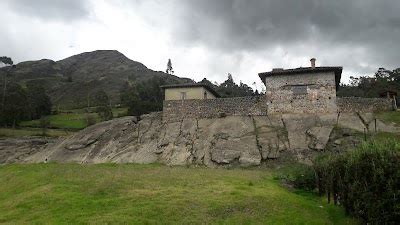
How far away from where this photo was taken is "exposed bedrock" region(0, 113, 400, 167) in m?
43.8

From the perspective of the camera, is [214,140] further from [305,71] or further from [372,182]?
[372,182]

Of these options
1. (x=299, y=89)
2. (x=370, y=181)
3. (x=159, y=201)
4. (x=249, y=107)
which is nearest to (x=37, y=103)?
(x=249, y=107)

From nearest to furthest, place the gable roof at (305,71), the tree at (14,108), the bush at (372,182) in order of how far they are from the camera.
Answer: the bush at (372,182), the gable roof at (305,71), the tree at (14,108)

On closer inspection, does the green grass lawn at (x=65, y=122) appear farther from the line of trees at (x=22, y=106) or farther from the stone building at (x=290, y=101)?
the stone building at (x=290, y=101)

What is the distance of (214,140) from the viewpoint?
47.8 m

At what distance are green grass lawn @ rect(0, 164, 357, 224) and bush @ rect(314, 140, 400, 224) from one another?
134cm

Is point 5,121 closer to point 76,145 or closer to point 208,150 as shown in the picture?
point 76,145

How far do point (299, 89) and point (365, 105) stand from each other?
24.1 ft

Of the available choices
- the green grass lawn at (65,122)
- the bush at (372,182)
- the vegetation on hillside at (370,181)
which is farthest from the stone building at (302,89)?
the green grass lawn at (65,122)

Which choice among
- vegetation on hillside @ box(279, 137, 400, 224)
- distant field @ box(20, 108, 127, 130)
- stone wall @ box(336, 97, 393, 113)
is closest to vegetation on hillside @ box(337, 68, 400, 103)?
stone wall @ box(336, 97, 393, 113)

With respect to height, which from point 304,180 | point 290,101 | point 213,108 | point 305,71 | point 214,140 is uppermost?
point 305,71

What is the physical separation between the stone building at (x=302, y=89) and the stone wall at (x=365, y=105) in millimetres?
1029

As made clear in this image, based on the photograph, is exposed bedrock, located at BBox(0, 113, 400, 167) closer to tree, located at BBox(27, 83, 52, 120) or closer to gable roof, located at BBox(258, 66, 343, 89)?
gable roof, located at BBox(258, 66, 343, 89)

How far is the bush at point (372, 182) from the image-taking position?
63.0 feet
